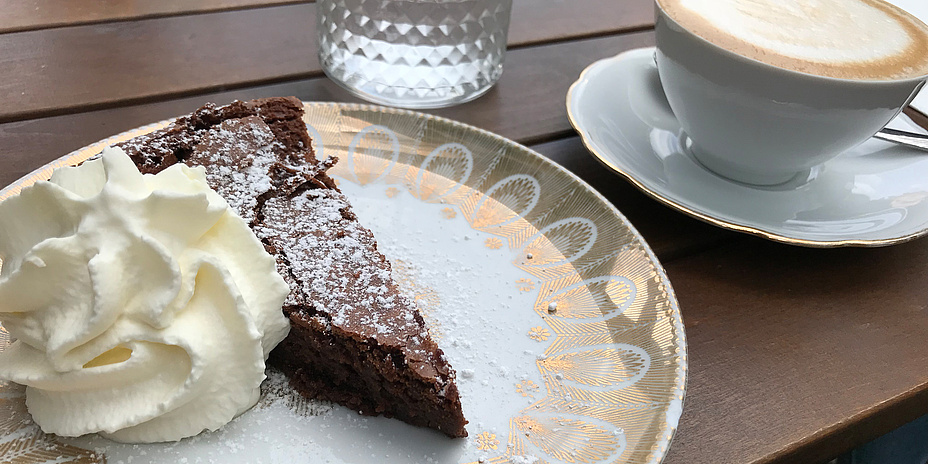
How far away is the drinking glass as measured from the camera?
1.66 m

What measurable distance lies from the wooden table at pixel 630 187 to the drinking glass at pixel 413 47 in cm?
6

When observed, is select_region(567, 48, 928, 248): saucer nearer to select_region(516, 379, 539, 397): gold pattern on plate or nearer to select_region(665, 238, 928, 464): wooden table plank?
select_region(665, 238, 928, 464): wooden table plank

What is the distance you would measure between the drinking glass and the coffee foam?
0.50 meters

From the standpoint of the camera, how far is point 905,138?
5.66 ft

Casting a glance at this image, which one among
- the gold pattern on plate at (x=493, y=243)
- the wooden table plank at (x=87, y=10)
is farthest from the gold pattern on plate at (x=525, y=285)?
the wooden table plank at (x=87, y=10)

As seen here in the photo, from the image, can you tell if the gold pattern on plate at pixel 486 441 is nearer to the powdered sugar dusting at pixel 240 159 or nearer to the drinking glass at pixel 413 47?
the powdered sugar dusting at pixel 240 159

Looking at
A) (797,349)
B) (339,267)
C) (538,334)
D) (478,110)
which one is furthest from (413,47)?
(797,349)

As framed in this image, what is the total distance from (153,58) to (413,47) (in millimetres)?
761

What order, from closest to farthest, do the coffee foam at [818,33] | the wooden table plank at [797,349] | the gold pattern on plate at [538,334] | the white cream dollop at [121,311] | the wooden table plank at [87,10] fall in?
the white cream dollop at [121,311], the wooden table plank at [797,349], the gold pattern on plate at [538,334], the coffee foam at [818,33], the wooden table plank at [87,10]

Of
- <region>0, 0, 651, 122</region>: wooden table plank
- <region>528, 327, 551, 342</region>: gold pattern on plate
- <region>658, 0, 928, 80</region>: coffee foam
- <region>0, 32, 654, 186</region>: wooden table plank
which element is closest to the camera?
<region>528, 327, 551, 342</region>: gold pattern on plate

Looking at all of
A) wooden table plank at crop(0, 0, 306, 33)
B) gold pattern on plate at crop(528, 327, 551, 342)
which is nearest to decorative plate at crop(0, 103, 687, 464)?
gold pattern on plate at crop(528, 327, 551, 342)

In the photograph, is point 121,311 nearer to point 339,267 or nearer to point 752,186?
point 339,267

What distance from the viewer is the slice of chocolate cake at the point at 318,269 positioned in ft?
3.59

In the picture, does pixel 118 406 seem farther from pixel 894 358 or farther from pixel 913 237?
pixel 913 237
